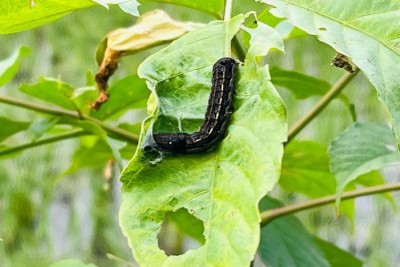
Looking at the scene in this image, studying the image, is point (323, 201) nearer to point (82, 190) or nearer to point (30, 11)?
point (30, 11)

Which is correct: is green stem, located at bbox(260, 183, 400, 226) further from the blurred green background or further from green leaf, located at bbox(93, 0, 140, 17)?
the blurred green background

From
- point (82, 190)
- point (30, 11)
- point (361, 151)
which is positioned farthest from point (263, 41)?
point (82, 190)

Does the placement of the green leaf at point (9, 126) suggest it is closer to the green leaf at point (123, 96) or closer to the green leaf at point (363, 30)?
the green leaf at point (123, 96)

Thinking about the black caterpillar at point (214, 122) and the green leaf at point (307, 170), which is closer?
the black caterpillar at point (214, 122)

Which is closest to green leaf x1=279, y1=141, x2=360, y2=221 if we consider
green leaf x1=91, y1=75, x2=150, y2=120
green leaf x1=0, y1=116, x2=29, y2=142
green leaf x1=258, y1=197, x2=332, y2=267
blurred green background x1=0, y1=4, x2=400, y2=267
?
green leaf x1=258, y1=197, x2=332, y2=267

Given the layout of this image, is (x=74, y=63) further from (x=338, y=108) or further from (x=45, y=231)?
(x=338, y=108)

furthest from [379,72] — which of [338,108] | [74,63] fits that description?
[74,63]

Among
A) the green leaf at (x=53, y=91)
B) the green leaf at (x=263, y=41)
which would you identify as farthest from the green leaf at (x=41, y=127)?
the green leaf at (x=263, y=41)

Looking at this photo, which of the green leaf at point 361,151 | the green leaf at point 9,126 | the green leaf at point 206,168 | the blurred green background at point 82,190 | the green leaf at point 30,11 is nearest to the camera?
the green leaf at point 206,168
